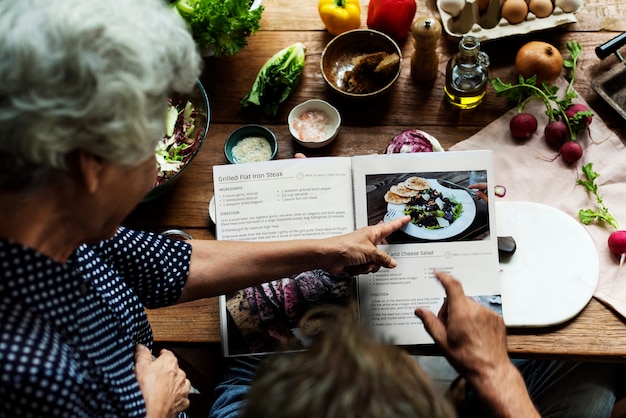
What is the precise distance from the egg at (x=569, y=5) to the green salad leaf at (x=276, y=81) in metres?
0.55

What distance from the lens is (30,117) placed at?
60 centimetres

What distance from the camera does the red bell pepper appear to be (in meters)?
1.22

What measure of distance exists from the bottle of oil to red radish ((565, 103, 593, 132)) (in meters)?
0.17

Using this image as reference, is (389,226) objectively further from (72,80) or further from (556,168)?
(72,80)

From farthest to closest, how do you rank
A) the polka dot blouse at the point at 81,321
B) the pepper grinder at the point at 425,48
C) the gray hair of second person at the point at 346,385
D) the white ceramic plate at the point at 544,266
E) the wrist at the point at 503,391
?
1. the pepper grinder at the point at 425,48
2. the white ceramic plate at the point at 544,266
3. the wrist at the point at 503,391
4. the polka dot blouse at the point at 81,321
5. the gray hair of second person at the point at 346,385

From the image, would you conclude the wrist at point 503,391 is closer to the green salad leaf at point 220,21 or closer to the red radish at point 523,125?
the red radish at point 523,125

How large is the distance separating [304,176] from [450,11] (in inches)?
19.5

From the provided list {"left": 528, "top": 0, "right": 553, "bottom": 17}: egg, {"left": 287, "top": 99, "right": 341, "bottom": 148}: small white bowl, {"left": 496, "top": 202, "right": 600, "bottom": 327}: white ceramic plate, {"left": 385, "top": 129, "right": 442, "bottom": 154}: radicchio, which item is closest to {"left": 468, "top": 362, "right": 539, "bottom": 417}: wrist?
{"left": 496, "top": 202, "right": 600, "bottom": 327}: white ceramic plate

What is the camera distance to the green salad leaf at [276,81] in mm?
1225

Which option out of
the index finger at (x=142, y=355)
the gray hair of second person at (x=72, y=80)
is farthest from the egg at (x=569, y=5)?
the index finger at (x=142, y=355)

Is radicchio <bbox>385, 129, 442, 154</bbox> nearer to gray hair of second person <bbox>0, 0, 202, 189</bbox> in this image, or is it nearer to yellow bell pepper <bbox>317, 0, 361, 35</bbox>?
yellow bell pepper <bbox>317, 0, 361, 35</bbox>

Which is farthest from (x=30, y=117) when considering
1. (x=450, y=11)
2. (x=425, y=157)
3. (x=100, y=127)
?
(x=450, y=11)

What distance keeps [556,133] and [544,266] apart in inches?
10.7

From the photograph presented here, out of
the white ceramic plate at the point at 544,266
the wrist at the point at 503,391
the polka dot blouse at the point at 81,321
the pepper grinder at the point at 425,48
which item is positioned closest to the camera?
the polka dot blouse at the point at 81,321
